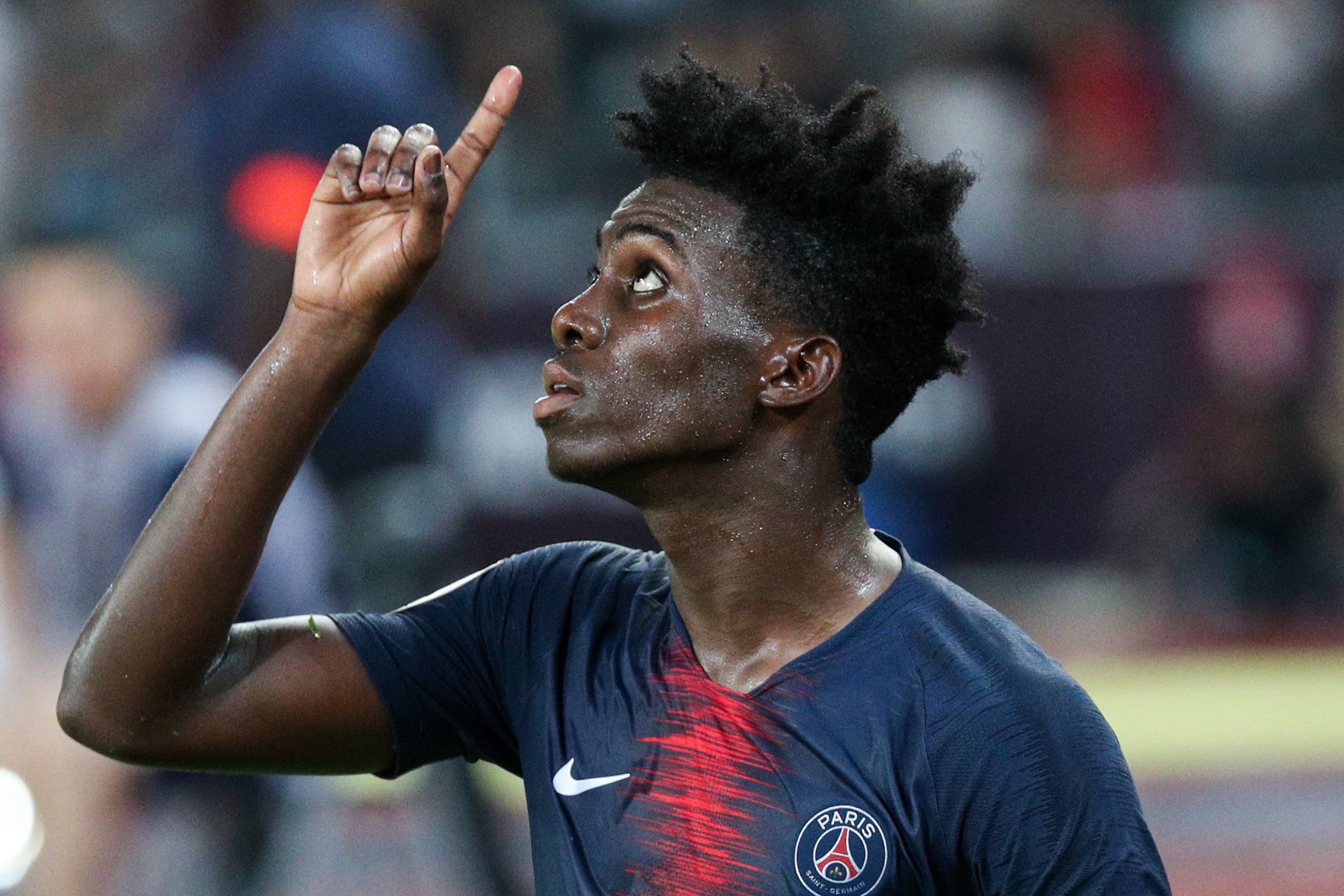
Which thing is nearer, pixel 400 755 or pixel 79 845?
pixel 400 755

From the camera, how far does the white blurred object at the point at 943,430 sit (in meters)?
10.1

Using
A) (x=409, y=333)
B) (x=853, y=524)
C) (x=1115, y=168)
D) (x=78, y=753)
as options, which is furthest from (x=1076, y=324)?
(x=853, y=524)

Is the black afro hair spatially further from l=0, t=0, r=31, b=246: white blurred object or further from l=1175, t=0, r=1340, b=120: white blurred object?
l=1175, t=0, r=1340, b=120: white blurred object

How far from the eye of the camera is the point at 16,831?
5.34 metres

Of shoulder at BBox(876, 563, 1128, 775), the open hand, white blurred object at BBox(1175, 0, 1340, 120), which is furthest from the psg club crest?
white blurred object at BBox(1175, 0, 1340, 120)

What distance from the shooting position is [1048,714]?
8.02ft

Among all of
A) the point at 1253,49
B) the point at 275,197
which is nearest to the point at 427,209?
the point at 275,197

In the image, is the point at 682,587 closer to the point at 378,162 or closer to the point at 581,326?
the point at 581,326

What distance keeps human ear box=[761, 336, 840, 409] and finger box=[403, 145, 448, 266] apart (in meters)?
0.52

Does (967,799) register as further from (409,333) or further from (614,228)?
(409,333)

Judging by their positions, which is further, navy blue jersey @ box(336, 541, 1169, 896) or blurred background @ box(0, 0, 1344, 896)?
blurred background @ box(0, 0, 1344, 896)

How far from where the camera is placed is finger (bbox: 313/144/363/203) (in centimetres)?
269

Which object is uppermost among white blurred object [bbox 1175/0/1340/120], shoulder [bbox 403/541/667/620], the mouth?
white blurred object [bbox 1175/0/1340/120]

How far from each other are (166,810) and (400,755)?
3289mm
